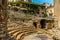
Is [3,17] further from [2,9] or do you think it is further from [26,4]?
[26,4]

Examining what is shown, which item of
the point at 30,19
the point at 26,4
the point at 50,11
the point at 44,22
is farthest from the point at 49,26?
the point at 50,11

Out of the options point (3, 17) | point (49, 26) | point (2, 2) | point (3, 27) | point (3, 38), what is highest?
point (2, 2)

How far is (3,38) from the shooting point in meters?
5.56

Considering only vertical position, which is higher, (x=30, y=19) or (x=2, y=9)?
(x=2, y=9)

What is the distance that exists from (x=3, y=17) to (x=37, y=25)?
22.1 metres

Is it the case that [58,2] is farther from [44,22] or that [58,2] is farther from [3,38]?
[3,38]

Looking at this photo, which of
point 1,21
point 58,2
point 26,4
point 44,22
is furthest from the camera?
point 26,4

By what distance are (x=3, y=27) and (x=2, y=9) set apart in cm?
61

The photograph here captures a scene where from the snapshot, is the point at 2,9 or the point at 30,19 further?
the point at 30,19

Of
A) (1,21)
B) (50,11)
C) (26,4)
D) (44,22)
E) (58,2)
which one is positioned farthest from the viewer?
(50,11)

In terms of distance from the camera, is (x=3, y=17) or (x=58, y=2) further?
(x=58, y=2)

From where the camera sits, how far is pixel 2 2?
569 centimetres

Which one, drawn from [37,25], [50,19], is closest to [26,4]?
[50,19]

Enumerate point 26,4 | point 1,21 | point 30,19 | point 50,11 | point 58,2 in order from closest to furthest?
1. point 1,21
2. point 58,2
3. point 30,19
4. point 26,4
5. point 50,11
